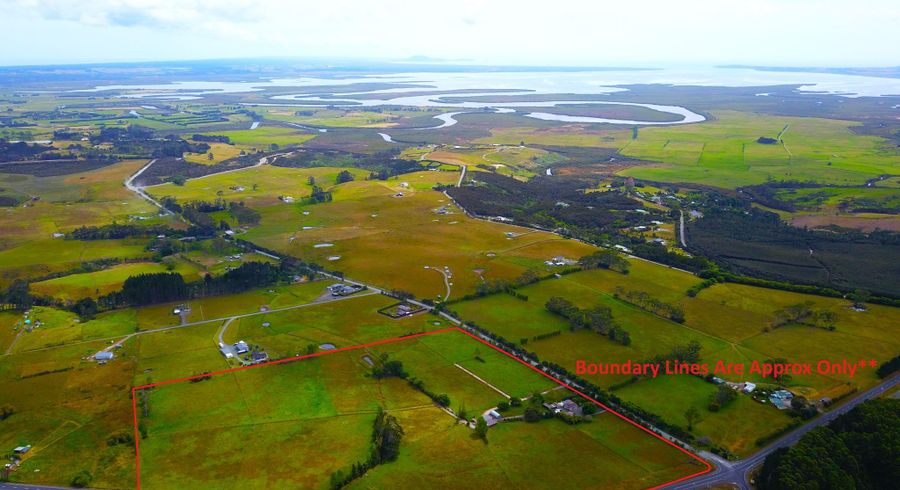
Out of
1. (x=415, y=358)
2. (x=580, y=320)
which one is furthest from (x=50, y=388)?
(x=580, y=320)

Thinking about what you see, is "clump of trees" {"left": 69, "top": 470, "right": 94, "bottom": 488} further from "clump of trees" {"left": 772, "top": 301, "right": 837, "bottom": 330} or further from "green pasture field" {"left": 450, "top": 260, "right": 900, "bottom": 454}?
"clump of trees" {"left": 772, "top": 301, "right": 837, "bottom": 330}

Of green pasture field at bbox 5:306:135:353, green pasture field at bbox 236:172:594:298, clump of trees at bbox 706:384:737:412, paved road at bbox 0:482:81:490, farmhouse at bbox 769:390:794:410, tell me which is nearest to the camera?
paved road at bbox 0:482:81:490

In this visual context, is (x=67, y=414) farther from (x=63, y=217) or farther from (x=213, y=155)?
(x=213, y=155)

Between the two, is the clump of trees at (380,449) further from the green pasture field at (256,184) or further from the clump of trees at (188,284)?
the green pasture field at (256,184)

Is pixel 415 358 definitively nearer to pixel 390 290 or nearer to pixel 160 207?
pixel 390 290

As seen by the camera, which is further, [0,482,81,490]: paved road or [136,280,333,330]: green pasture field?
[136,280,333,330]: green pasture field

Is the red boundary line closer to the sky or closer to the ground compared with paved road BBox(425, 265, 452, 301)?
closer to the ground

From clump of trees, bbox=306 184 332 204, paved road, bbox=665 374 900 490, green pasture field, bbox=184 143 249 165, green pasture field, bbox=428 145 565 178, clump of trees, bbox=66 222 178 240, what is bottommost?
paved road, bbox=665 374 900 490

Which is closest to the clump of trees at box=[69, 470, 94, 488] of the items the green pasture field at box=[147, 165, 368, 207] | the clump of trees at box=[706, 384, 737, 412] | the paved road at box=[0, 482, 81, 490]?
the paved road at box=[0, 482, 81, 490]
